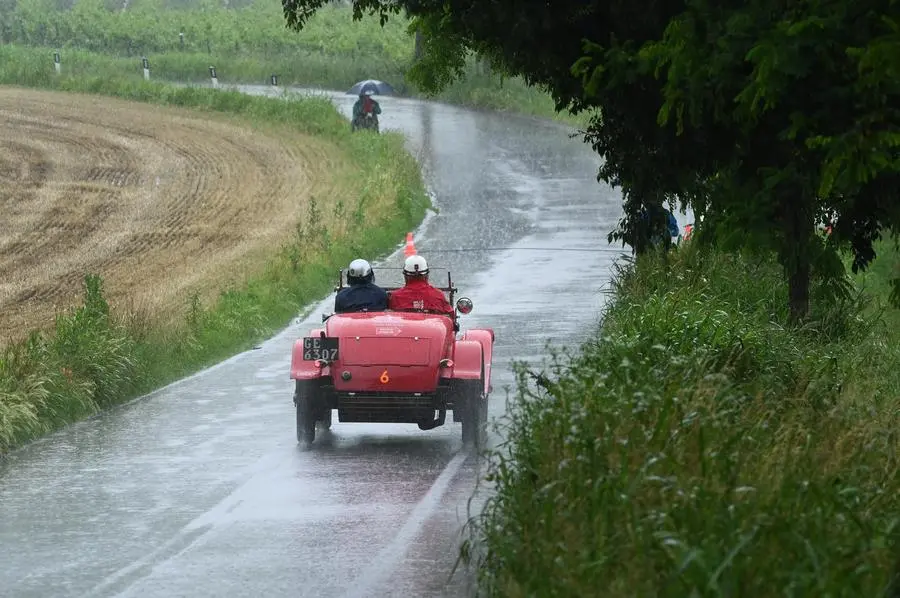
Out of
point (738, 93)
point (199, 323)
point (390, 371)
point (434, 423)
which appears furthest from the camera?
point (199, 323)

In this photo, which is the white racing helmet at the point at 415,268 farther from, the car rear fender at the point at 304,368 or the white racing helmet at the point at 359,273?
the car rear fender at the point at 304,368

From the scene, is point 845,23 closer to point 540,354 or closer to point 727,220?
point 727,220

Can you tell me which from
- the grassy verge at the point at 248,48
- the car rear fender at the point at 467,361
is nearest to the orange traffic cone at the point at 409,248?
the car rear fender at the point at 467,361

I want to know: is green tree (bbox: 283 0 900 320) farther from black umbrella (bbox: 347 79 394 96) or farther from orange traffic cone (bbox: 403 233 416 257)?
black umbrella (bbox: 347 79 394 96)

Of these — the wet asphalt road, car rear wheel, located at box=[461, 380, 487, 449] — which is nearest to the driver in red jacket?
car rear wheel, located at box=[461, 380, 487, 449]

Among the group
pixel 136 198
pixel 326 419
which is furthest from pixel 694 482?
pixel 136 198

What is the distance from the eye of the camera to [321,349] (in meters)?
14.5

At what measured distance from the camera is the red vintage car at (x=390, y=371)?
14.5 meters

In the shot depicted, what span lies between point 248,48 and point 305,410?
200 feet

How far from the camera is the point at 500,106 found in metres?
57.0

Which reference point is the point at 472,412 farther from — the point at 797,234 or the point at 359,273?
the point at 797,234

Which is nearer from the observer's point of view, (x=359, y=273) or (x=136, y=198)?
(x=359, y=273)

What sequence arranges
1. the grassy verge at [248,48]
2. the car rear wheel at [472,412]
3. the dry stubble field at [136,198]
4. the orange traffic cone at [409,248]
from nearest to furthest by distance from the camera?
the car rear wheel at [472,412] < the dry stubble field at [136,198] < the orange traffic cone at [409,248] < the grassy verge at [248,48]

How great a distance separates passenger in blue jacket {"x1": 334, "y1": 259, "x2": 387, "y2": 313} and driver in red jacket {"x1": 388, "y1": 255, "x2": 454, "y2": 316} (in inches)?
5.2
